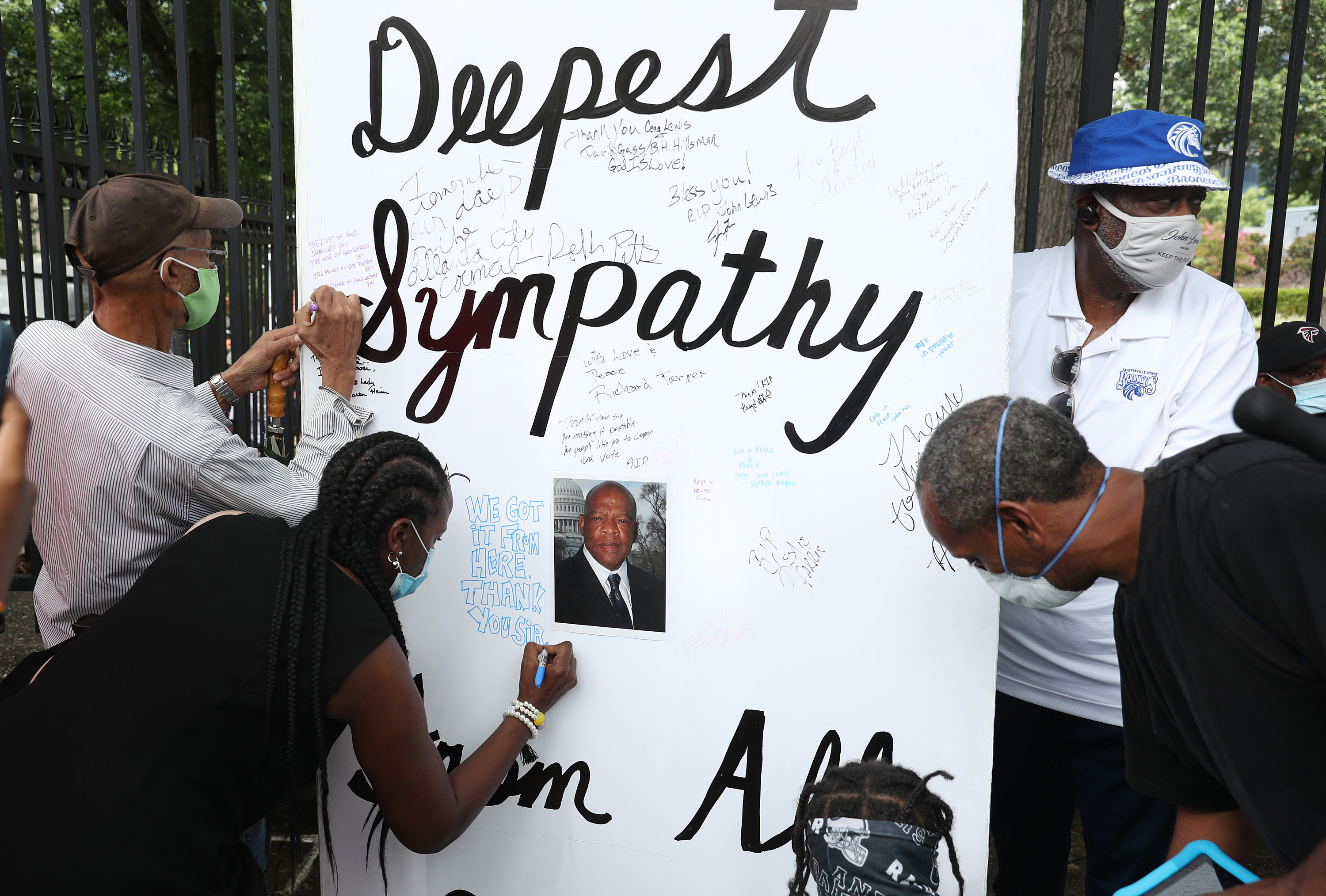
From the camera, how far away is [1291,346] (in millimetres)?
3021

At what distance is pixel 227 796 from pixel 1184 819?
1.77m

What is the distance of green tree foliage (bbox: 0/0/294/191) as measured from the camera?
8617 mm

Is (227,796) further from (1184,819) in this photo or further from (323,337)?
(1184,819)

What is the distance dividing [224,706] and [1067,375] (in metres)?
1.97

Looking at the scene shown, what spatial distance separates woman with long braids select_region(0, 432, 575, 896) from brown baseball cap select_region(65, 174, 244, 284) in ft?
2.38

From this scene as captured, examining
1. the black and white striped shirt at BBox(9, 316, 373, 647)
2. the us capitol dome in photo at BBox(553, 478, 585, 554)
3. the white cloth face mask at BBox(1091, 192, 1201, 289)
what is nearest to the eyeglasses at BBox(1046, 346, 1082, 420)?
the white cloth face mask at BBox(1091, 192, 1201, 289)

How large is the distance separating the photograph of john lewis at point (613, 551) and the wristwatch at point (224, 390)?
97 cm

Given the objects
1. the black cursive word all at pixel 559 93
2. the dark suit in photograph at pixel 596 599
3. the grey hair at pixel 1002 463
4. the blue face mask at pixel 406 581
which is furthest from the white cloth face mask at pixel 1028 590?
the blue face mask at pixel 406 581

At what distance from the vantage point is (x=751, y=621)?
2102 mm

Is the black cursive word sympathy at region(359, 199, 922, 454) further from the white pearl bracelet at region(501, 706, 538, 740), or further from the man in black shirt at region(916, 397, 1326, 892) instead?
the white pearl bracelet at region(501, 706, 538, 740)

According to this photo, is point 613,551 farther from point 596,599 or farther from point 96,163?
point 96,163

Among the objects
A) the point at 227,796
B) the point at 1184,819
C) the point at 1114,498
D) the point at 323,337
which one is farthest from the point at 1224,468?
the point at 323,337

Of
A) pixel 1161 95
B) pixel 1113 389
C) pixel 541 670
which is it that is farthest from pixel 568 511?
pixel 1161 95

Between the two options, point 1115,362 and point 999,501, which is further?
point 1115,362
